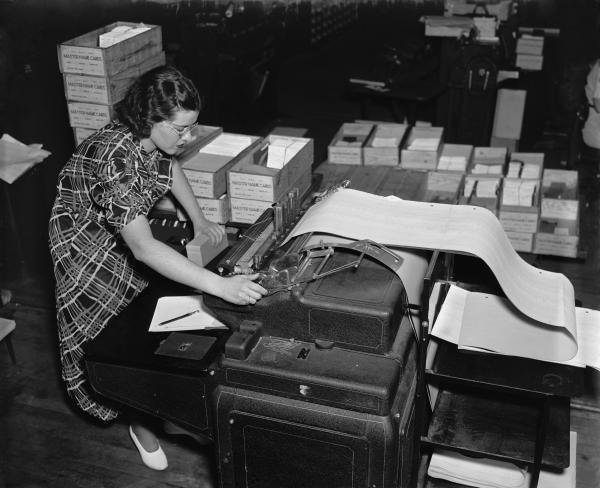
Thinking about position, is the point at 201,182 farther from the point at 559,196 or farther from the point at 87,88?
the point at 559,196

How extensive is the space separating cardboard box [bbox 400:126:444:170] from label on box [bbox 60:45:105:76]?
1.71 metres

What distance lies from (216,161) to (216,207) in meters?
0.23

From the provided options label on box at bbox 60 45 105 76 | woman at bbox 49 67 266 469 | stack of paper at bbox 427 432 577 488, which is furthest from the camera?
label on box at bbox 60 45 105 76

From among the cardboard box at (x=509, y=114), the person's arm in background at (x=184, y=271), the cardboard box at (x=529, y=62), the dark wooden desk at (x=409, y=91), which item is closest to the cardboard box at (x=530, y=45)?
the cardboard box at (x=529, y=62)

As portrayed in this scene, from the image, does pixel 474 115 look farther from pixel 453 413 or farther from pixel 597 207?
pixel 453 413

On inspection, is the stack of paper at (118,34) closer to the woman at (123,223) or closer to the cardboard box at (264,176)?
the cardboard box at (264,176)

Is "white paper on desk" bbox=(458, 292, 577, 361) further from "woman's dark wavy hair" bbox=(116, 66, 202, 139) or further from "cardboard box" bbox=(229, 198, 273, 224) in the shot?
"cardboard box" bbox=(229, 198, 273, 224)

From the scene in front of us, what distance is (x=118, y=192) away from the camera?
2236 millimetres

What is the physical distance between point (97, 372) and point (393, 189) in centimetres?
213

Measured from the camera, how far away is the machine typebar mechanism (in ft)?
6.38

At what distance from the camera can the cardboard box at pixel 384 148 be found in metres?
4.20

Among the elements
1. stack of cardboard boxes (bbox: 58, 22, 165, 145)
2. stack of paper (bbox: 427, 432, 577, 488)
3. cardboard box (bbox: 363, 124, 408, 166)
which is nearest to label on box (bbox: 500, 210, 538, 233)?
cardboard box (bbox: 363, 124, 408, 166)

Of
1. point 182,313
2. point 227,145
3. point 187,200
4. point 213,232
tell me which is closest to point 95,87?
point 227,145

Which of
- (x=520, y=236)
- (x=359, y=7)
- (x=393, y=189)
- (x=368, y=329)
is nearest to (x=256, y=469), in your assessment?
(x=368, y=329)
